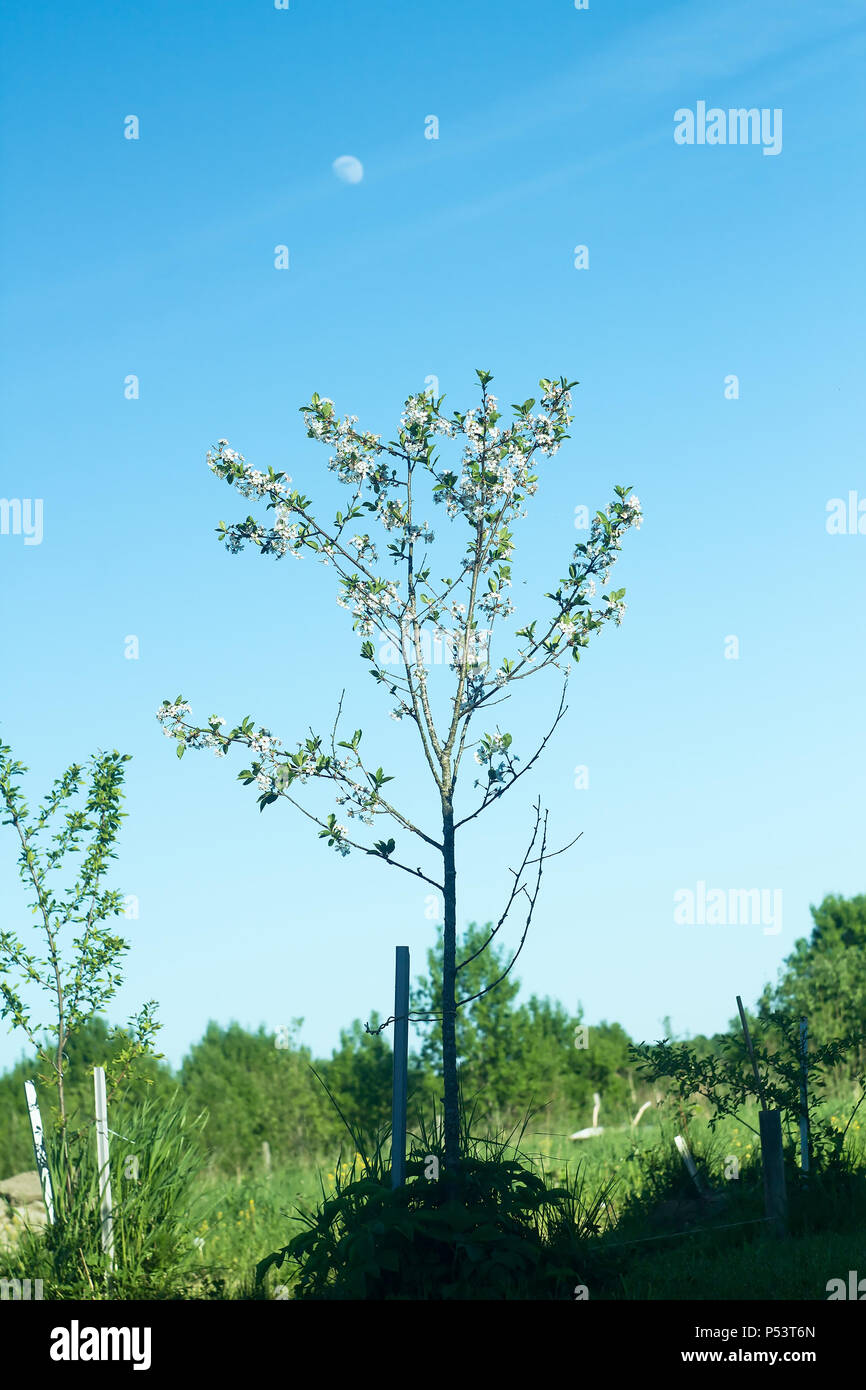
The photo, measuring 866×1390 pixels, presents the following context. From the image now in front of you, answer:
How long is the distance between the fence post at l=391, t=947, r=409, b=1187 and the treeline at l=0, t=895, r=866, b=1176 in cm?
1816

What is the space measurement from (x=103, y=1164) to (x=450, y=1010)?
3.68 metres

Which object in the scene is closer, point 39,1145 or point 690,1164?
point 39,1145

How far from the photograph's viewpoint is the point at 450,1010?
8148 mm

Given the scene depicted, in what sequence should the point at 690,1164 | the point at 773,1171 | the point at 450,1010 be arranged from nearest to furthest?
the point at 450,1010 → the point at 773,1171 → the point at 690,1164

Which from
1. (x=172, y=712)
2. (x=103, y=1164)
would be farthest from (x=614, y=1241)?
(x=172, y=712)

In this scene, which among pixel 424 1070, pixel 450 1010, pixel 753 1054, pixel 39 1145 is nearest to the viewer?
pixel 450 1010

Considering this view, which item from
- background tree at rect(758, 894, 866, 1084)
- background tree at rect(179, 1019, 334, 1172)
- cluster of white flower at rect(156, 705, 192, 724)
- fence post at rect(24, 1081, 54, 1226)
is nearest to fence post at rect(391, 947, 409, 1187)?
cluster of white flower at rect(156, 705, 192, 724)

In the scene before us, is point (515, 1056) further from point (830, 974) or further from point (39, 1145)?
point (39, 1145)

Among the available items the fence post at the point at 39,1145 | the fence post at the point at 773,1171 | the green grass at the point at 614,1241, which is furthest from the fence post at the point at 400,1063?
the fence post at the point at 773,1171

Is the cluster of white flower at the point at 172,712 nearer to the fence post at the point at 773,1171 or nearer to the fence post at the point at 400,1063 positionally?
the fence post at the point at 400,1063

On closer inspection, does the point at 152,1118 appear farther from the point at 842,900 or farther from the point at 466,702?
the point at 842,900

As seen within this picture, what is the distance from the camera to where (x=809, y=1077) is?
11.0 meters

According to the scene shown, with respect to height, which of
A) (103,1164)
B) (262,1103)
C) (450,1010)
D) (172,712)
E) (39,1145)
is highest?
(172,712)

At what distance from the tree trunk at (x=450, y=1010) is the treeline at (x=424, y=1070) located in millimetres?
18102
